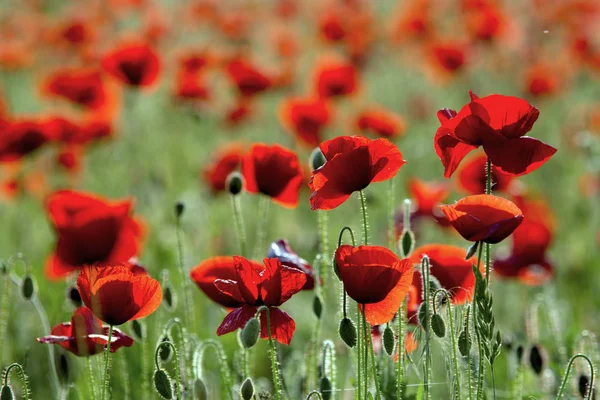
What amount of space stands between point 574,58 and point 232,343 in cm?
432

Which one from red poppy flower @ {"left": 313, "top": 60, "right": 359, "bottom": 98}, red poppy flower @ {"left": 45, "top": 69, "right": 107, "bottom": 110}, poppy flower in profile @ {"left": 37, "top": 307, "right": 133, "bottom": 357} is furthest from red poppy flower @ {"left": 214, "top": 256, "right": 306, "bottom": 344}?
red poppy flower @ {"left": 313, "top": 60, "right": 359, "bottom": 98}

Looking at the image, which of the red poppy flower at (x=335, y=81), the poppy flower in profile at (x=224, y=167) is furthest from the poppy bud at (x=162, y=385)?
the red poppy flower at (x=335, y=81)

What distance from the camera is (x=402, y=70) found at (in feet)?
31.4

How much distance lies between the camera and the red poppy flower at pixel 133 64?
426 cm

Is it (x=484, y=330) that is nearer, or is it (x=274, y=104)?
(x=484, y=330)

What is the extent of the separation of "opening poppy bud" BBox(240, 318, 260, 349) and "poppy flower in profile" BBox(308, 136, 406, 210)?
252 mm

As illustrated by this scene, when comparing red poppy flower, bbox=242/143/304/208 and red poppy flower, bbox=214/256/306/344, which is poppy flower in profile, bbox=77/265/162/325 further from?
red poppy flower, bbox=242/143/304/208

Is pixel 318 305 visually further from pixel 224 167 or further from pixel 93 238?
pixel 224 167

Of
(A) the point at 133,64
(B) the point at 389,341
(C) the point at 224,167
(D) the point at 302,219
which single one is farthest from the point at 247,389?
(D) the point at 302,219

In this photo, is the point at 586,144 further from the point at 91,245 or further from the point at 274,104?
the point at 274,104

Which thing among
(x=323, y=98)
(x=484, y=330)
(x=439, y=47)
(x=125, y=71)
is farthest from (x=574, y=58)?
(x=484, y=330)

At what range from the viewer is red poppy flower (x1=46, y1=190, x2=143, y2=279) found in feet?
7.51

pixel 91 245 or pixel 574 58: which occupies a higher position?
pixel 574 58

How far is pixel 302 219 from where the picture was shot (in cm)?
545
